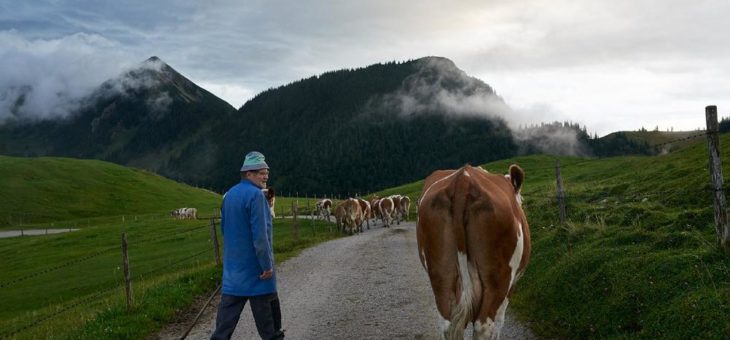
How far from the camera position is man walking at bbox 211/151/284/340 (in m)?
6.49

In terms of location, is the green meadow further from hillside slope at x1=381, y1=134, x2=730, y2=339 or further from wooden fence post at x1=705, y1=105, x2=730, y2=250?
wooden fence post at x1=705, y1=105, x2=730, y2=250

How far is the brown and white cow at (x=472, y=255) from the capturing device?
587cm

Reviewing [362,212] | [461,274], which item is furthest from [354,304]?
[362,212]

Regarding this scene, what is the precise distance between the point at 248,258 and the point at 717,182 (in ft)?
A: 24.0

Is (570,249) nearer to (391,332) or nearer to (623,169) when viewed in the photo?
(391,332)

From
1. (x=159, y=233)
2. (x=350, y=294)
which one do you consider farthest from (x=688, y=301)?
(x=159, y=233)

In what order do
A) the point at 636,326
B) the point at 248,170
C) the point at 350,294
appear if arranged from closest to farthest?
the point at 248,170
the point at 636,326
the point at 350,294

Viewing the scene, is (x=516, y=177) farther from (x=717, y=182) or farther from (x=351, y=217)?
(x=351, y=217)

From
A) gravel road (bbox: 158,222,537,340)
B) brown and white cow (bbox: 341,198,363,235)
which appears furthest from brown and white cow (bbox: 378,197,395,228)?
gravel road (bbox: 158,222,537,340)

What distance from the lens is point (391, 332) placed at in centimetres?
947

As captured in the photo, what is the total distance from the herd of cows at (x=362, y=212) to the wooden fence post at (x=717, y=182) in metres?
30.3

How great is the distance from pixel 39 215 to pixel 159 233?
59.3 m

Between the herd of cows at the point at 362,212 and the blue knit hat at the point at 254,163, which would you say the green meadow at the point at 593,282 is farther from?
the herd of cows at the point at 362,212

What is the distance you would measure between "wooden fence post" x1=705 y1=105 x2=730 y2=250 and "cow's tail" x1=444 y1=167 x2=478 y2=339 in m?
4.85
